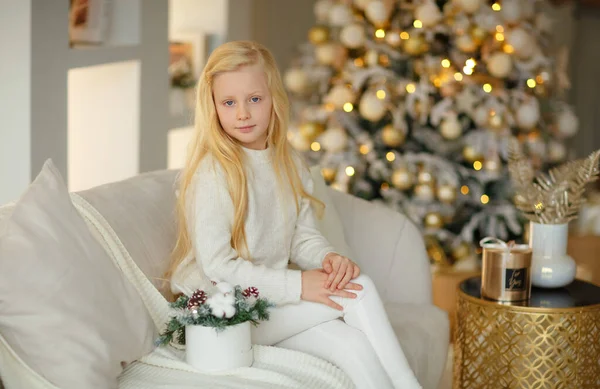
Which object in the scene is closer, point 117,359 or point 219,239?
point 117,359

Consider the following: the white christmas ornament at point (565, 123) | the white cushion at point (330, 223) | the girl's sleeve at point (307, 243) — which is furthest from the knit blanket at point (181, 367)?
the white christmas ornament at point (565, 123)

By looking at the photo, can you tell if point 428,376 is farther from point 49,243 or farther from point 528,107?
point 528,107

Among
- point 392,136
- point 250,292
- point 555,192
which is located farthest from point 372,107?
point 250,292

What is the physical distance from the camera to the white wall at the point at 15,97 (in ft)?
8.63

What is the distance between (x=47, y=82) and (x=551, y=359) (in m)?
1.73

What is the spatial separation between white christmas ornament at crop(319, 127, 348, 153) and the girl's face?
1.62 meters

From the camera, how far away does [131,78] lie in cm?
348

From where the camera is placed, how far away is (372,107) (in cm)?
379

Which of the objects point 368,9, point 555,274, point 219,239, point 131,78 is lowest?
point 555,274

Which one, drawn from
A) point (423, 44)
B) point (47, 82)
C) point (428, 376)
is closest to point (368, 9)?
point (423, 44)

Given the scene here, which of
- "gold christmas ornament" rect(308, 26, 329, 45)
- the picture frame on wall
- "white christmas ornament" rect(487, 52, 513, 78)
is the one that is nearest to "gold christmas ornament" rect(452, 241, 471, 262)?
"white christmas ornament" rect(487, 52, 513, 78)

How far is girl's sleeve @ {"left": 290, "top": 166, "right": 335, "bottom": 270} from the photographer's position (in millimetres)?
2350

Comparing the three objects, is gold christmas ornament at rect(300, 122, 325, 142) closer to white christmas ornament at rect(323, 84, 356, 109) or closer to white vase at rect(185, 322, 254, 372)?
white christmas ornament at rect(323, 84, 356, 109)

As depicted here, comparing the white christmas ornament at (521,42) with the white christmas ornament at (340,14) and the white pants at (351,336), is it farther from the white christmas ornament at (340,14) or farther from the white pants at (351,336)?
the white pants at (351,336)
